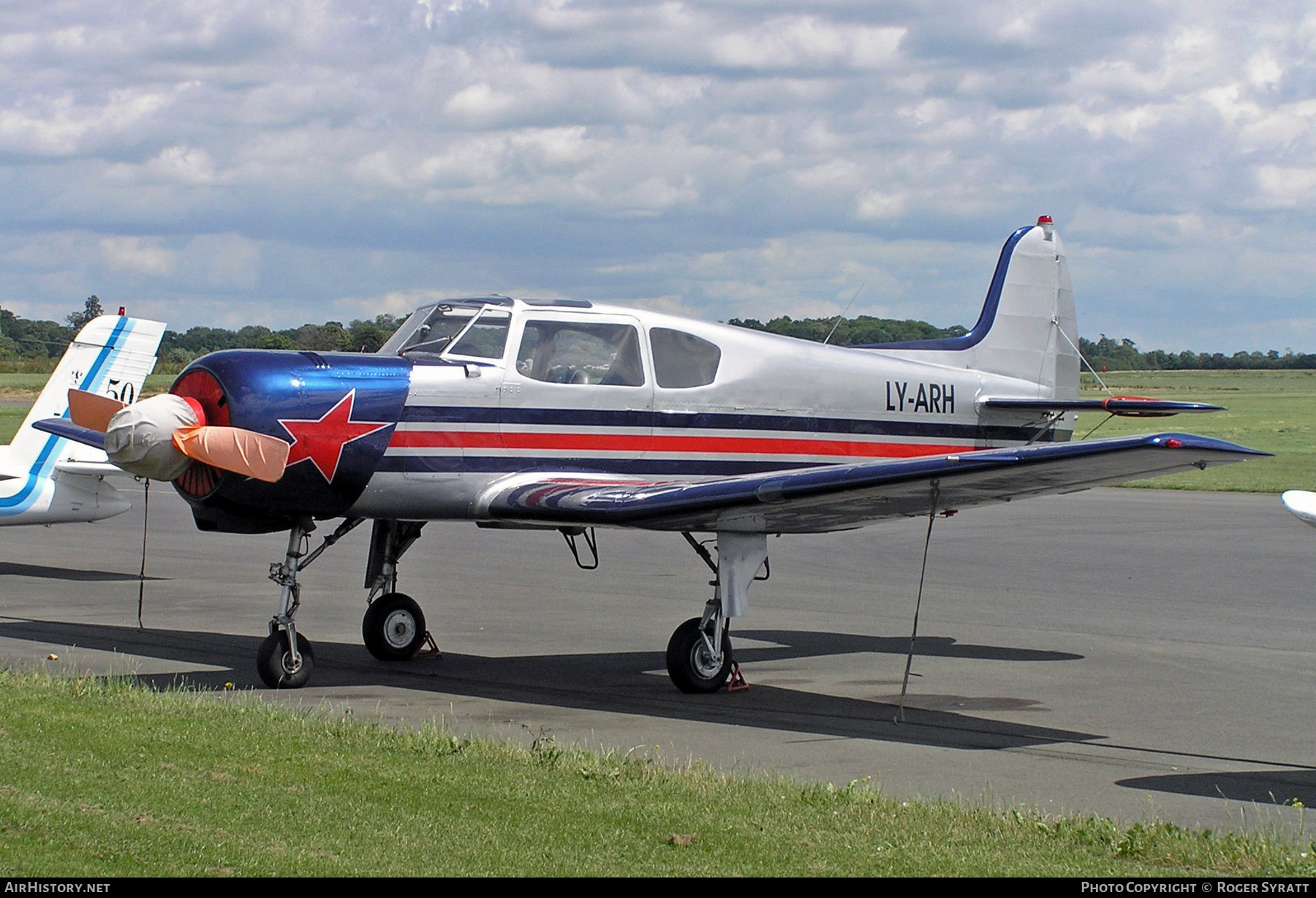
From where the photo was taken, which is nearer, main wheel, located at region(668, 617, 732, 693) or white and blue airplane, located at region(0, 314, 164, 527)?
main wheel, located at region(668, 617, 732, 693)

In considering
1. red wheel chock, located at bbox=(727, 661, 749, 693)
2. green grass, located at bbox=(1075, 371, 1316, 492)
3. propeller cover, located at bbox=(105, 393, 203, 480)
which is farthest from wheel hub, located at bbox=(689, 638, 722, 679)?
green grass, located at bbox=(1075, 371, 1316, 492)

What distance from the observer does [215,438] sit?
8898mm

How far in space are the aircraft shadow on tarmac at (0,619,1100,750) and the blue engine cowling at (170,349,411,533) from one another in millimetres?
1370

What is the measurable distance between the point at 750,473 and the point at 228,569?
8.91m

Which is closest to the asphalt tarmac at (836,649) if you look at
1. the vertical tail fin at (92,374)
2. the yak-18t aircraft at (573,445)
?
the yak-18t aircraft at (573,445)

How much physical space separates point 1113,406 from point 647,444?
4.19 meters

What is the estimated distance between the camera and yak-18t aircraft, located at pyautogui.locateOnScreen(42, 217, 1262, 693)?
8.91 metres

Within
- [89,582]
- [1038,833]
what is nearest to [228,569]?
[89,582]

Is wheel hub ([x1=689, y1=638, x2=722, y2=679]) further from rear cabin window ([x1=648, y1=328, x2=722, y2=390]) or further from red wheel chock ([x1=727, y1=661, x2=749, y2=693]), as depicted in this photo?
rear cabin window ([x1=648, y1=328, x2=722, y2=390])

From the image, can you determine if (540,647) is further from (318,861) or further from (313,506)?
(318,861)

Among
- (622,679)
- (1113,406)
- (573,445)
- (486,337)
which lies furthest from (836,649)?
(486,337)

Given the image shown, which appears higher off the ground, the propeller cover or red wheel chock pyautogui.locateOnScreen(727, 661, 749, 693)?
the propeller cover

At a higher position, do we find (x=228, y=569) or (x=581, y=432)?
(x=581, y=432)

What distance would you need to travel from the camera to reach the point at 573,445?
10250mm
